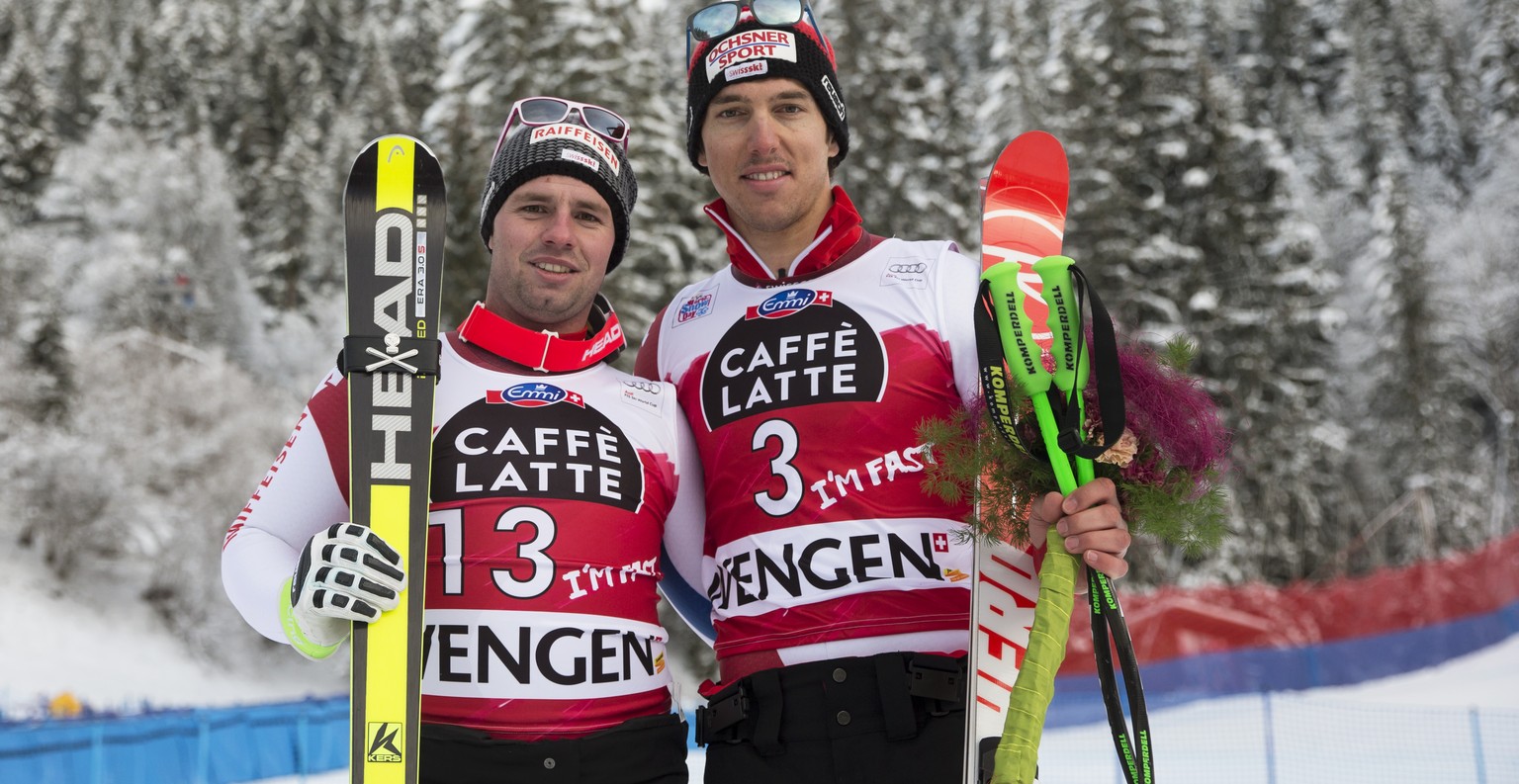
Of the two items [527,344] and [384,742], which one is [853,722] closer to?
[384,742]

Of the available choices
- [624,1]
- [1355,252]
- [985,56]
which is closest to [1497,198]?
[1355,252]

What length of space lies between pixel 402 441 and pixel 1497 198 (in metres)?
53.4

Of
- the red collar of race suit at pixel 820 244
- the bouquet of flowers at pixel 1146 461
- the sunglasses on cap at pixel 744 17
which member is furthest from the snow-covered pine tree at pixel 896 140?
the bouquet of flowers at pixel 1146 461

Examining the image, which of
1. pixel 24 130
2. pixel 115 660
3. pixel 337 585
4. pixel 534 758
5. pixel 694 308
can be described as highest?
pixel 24 130

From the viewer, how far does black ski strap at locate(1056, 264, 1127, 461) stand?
8.42 ft

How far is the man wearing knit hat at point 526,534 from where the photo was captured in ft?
10.1

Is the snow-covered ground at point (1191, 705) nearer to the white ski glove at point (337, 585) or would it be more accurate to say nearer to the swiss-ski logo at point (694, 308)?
the swiss-ski logo at point (694, 308)

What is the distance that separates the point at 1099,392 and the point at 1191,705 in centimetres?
1778

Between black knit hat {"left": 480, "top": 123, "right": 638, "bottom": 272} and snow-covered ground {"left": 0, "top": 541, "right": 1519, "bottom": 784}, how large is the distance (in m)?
10.1

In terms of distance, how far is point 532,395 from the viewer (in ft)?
11.2

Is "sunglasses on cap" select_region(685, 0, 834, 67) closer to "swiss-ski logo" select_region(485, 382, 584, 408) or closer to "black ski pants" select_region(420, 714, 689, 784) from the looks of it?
"swiss-ski logo" select_region(485, 382, 584, 408)

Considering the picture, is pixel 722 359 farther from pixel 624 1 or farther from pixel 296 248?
pixel 296 248

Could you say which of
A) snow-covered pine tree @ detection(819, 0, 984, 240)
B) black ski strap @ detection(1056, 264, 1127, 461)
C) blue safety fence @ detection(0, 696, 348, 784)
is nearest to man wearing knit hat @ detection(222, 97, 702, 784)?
black ski strap @ detection(1056, 264, 1127, 461)

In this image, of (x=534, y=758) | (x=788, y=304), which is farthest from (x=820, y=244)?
(x=534, y=758)
